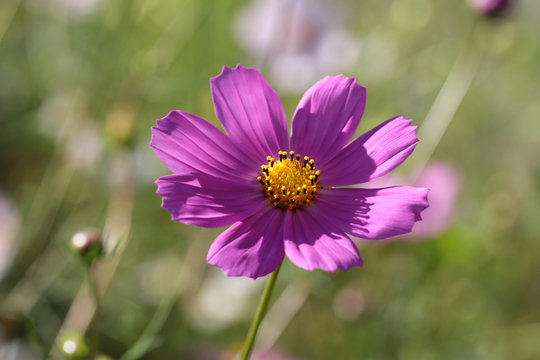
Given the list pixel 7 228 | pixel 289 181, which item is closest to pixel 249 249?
pixel 289 181

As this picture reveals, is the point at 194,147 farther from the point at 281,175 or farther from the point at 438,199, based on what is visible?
the point at 438,199

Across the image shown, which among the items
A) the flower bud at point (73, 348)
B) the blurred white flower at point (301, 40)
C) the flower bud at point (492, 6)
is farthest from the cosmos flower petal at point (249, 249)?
the blurred white flower at point (301, 40)

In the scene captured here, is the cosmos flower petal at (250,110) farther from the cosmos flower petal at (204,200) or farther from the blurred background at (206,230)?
the blurred background at (206,230)

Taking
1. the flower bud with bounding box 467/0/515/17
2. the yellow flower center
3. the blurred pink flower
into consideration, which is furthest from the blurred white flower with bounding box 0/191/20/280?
the flower bud with bounding box 467/0/515/17

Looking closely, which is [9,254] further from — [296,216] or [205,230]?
[296,216]

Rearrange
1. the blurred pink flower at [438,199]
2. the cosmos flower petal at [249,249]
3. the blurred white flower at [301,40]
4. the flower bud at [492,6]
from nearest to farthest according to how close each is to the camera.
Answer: the cosmos flower petal at [249,249], the flower bud at [492,6], the blurred pink flower at [438,199], the blurred white flower at [301,40]

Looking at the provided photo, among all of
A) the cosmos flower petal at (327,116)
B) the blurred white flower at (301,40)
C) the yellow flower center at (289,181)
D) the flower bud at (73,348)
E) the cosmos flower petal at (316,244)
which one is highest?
the blurred white flower at (301,40)

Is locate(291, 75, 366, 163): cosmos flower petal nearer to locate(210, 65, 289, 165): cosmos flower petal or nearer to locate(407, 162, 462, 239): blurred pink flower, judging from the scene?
locate(210, 65, 289, 165): cosmos flower petal
